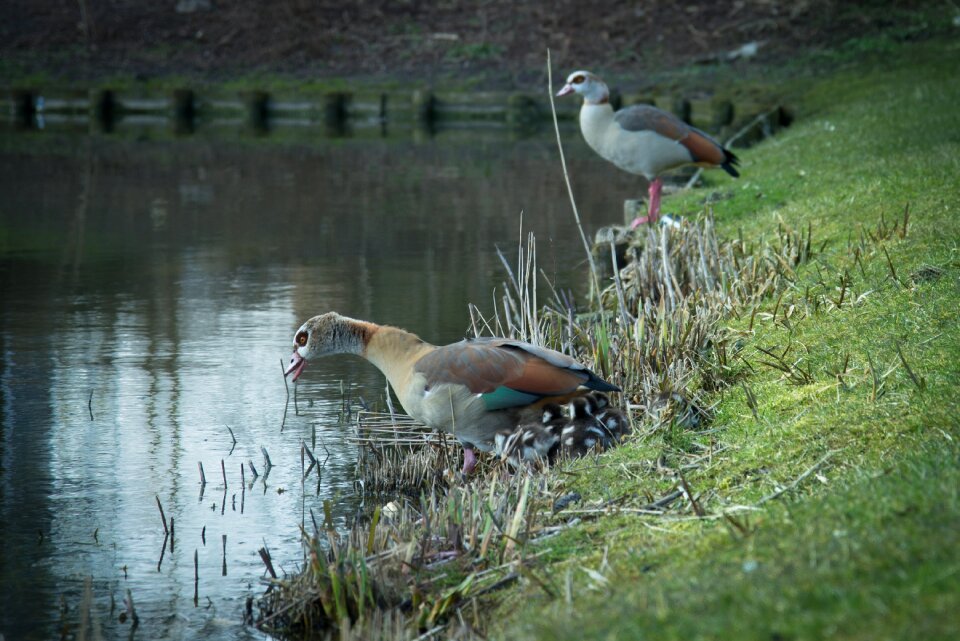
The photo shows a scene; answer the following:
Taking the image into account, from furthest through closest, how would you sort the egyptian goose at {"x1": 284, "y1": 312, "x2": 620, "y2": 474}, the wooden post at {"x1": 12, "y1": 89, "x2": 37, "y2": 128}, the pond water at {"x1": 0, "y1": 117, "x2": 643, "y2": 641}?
1. the wooden post at {"x1": 12, "y1": 89, "x2": 37, "y2": 128}
2. the egyptian goose at {"x1": 284, "y1": 312, "x2": 620, "y2": 474}
3. the pond water at {"x1": 0, "y1": 117, "x2": 643, "y2": 641}

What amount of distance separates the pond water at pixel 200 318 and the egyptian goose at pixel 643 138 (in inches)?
43.7

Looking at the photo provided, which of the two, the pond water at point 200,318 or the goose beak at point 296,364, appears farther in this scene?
the goose beak at point 296,364

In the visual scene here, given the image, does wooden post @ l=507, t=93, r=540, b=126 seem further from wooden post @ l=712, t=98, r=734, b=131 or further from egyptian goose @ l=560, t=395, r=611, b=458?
egyptian goose @ l=560, t=395, r=611, b=458

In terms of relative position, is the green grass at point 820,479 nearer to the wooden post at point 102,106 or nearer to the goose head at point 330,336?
the goose head at point 330,336

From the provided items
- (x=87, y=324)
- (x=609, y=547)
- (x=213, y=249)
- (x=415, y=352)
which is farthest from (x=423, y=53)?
(x=609, y=547)

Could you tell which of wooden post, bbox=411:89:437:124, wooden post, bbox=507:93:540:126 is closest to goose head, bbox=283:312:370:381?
wooden post, bbox=507:93:540:126

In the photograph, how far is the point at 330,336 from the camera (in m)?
6.38

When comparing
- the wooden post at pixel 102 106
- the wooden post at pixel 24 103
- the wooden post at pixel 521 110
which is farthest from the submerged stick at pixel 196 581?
the wooden post at pixel 24 103

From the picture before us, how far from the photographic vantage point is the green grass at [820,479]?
10.9 ft

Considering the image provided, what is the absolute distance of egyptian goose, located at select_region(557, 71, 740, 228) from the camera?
10.7 metres

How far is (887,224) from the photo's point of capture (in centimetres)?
847

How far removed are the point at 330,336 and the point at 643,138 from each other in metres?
5.03

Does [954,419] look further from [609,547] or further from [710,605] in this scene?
[710,605]

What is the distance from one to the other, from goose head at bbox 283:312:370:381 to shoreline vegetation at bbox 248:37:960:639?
535mm
